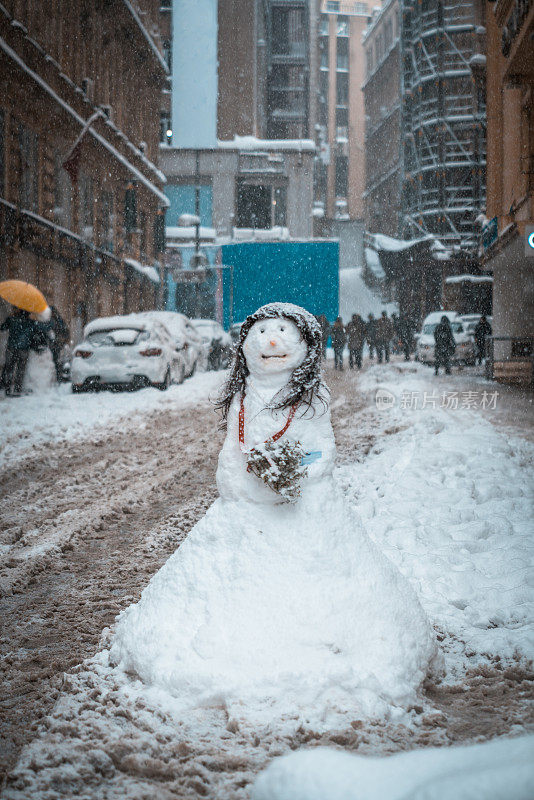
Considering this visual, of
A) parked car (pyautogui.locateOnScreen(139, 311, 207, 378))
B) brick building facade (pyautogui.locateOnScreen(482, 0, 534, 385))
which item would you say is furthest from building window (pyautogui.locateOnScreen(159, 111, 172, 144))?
brick building facade (pyautogui.locateOnScreen(482, 0, 534, 385))

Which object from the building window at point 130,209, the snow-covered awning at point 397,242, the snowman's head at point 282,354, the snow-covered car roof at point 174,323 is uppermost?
the building window at point 130,209

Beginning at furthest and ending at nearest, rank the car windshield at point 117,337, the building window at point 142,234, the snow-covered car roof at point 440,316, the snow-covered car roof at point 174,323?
the building window at point 142,234 → the snow-covered car roof at point 440,316 → the snow-covered car roof at point 174,323 → the car windshield at point 117,337

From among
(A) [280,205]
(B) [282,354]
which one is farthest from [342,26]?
(B) [282,354]

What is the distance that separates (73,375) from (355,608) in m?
10.7

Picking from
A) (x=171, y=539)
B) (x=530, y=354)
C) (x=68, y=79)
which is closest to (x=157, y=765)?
(x=171, y=539)

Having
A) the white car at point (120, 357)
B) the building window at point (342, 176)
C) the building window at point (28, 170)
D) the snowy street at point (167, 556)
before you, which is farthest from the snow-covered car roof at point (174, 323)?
the building window at point (342, 176)

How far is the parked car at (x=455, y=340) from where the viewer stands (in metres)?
16.6

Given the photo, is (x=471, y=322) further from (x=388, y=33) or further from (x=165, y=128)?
(x=388, y=33)

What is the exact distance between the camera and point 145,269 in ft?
74.2

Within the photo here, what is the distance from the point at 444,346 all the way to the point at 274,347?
42.9ft

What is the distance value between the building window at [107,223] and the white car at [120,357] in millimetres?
6664

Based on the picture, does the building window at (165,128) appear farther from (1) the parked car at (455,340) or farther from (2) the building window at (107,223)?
(1) the parked car at (455,340)

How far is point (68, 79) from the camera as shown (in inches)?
647

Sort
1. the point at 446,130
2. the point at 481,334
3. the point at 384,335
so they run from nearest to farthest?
the point at 481,334 → the point at 384,335 → the point at 446,130
